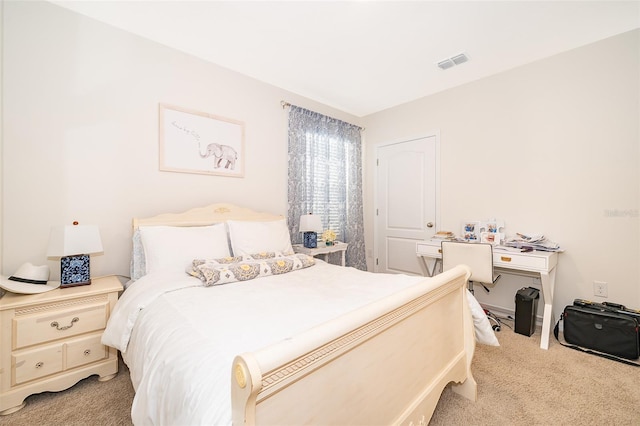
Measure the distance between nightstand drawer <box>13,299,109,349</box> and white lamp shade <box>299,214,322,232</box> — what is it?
188 centimetres

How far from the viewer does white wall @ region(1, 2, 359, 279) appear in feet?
6.13

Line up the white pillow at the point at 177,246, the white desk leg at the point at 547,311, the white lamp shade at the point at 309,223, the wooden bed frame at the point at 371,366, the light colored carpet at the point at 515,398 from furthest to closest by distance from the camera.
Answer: the white lamp shade at the point at 309,223 → the white desk leg at the point at 547,311 → the white pillow at the point at 177,246 → the light colored carpet at the point at 515,398 → the wooden bed frame at the point at 371,366

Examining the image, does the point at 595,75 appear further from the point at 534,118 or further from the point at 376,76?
the point at 376,76

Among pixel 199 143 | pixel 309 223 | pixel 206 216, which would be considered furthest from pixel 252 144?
pixel 309 223

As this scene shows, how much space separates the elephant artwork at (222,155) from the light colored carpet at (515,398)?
1.82 metres

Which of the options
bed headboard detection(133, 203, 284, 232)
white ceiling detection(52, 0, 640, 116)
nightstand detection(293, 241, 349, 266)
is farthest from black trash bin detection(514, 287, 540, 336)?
bed headboard detection(133, 203, 284, 232)

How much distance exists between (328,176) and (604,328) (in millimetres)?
2949

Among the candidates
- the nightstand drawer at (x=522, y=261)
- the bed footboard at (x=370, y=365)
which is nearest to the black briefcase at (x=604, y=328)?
the nightstand drawer at (x=522, y=261)

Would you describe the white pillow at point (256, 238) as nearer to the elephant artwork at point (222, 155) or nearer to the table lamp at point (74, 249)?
the elephant artwork at point (222, 155)

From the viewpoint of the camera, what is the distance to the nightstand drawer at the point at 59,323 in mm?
1563

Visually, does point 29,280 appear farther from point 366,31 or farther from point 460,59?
point 460,59

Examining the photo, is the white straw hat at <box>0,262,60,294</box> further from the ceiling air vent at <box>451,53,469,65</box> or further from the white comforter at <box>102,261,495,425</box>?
the ceiling air vent at <box>451,53,469,65</box>

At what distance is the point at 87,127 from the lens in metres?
2.11

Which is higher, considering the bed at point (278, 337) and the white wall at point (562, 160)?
the white wall at point (562, 160)
